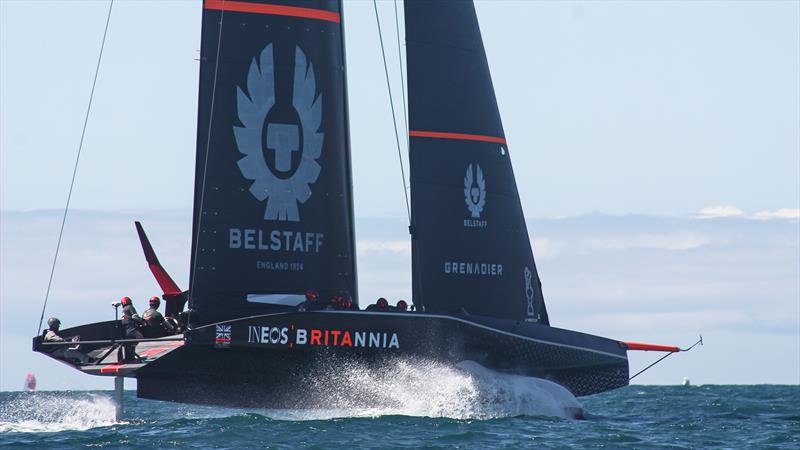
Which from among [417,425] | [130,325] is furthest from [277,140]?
[417,425]

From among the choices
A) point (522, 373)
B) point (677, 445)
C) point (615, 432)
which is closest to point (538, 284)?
point (522, 373)

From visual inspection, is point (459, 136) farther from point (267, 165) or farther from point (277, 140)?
point (267, 165)

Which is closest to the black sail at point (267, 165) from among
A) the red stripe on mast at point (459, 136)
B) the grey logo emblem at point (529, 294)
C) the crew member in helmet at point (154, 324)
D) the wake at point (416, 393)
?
the crew member in helmet at point (154, 324)

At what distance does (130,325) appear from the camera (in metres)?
19.9

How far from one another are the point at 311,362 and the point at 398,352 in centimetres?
130

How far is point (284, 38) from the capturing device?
68.6ft

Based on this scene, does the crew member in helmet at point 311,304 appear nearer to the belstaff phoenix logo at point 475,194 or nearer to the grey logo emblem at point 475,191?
the belstaff phoenix logo at point 475,194

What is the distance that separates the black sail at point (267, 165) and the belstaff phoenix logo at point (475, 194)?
2.48m

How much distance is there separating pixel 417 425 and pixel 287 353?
214cm

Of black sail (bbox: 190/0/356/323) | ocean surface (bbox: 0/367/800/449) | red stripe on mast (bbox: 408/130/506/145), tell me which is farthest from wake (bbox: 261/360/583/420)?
red stripe on mast (bbox: 408/130/506/145)

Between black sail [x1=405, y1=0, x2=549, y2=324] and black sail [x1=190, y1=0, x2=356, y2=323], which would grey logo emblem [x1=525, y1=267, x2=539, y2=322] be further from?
black sail [x1=190, y1=0, x2=356, y2=323]

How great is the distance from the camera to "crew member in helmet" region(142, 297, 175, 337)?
20.1 meters

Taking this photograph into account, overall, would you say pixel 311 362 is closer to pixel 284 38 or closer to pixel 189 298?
pixel 189 298

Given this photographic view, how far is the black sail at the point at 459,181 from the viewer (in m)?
22.4
